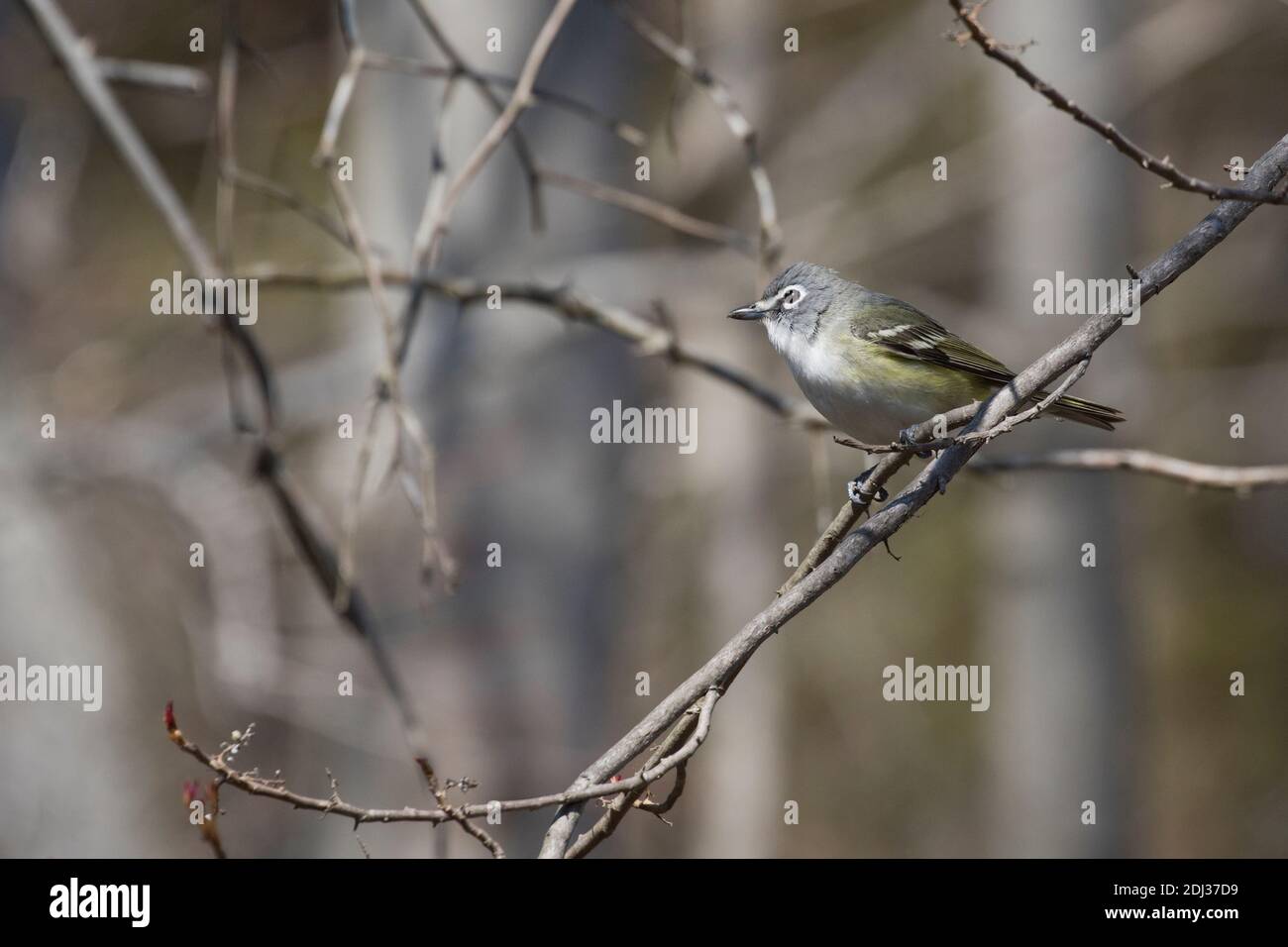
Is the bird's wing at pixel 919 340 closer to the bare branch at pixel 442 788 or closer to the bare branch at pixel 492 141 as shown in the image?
the bare branch at pixel 492 141

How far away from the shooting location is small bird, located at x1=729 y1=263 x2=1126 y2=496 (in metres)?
4.45

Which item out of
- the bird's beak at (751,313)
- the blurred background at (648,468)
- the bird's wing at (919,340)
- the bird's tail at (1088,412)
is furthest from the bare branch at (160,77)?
the bird's tail at (1088,412)

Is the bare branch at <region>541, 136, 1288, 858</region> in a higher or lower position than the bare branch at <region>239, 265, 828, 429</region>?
lower

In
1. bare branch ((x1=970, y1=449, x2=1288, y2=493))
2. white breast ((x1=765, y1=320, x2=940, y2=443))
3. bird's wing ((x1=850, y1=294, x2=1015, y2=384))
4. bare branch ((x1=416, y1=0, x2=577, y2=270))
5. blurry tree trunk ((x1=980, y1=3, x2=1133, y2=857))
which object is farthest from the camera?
blurry tree trunk ((x1=980, y1=3, x2=1133, y2=857))

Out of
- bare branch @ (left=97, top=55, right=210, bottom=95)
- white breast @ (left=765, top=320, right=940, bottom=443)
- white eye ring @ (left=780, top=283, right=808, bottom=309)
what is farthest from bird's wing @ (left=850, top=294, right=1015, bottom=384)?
bare branch @ (left=97, top=55, right=210, bottom=95)

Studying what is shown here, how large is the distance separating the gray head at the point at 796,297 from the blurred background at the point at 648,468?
0.49 m

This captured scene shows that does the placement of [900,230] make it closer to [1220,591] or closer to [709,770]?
[709,770]

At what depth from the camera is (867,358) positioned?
4.55m

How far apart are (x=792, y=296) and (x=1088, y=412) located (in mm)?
1381

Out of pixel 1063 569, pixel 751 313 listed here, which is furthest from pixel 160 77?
pixel 1063 569

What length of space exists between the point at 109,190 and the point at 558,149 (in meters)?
8.78

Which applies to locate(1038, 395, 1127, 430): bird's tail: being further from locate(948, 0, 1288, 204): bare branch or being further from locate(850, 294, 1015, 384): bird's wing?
locate(948, 0, 1288, 204): bare branch

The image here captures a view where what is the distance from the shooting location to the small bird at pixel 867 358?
4.45 meters

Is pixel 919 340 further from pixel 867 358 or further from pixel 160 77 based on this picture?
pixel 160 77
